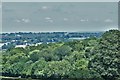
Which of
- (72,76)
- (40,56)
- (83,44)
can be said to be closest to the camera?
(72,76)

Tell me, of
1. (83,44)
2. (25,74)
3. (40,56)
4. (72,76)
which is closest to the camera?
(72,76)

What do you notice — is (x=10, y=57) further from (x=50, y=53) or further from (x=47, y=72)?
(x=47, y=72)

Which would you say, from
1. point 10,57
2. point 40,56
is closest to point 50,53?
point 40,56

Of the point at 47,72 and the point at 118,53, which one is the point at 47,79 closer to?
the point at 47,72

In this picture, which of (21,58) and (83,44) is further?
(83,44)

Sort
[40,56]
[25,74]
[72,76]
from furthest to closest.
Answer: [40,56]
[25,74]
[72,76]

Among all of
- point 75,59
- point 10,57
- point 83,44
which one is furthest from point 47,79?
point 83,44
